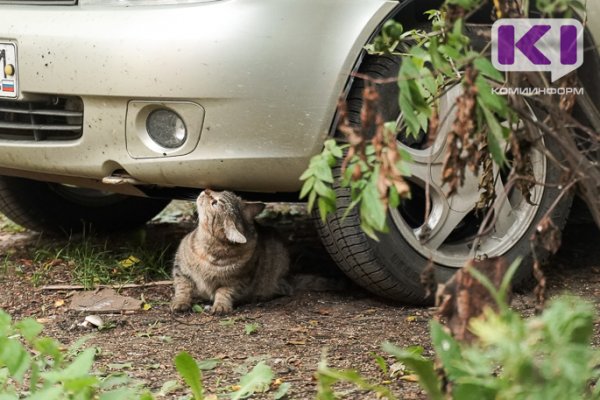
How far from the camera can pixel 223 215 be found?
480 centimetres

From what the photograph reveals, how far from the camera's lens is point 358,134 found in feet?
8.52

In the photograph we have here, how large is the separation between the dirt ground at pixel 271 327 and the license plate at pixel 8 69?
0.98 m

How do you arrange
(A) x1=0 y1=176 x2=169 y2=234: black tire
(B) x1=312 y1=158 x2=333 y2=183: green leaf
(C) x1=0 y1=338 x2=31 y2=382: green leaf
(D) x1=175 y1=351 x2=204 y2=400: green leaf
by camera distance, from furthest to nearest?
(A) x1=0 y1=176 x2=169 y2=234: black tire
(D) x1=175 y1=351 x2=204 y2=400: green leaf
(C) x1=0 y1=338 x2=31 y2=382: green leaf
(B) x1=312 y1=158 x2=333 y2=183: green leaf

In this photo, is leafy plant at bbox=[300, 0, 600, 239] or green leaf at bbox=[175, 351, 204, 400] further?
green leaf at bbox=[175, 351, 204, 400]

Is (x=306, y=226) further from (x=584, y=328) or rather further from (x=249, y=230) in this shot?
(x=584, y=328)

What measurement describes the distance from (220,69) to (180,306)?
121cm

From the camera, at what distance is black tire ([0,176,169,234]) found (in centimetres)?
568

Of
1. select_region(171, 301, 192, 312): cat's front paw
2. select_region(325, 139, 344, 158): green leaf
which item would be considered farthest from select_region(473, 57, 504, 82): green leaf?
select_region(171, 301, 192, 312): cat's front paw

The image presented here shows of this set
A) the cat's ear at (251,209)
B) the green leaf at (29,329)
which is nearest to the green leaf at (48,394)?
the green leaf at (29,329)

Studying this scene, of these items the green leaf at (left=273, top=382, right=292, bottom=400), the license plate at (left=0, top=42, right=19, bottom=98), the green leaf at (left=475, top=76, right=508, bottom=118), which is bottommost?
the green leaf at (left=273, top=382, right=292, bottom=400)

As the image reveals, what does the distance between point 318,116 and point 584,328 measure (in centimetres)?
186

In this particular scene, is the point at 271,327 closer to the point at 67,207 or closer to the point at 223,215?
the point at 223,215

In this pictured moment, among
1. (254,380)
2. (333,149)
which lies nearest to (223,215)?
(254,380)

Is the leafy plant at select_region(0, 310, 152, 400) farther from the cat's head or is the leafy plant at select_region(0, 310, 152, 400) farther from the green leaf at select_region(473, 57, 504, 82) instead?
the cat's head
